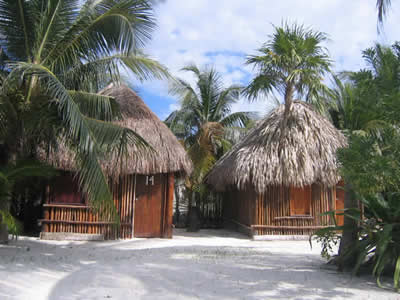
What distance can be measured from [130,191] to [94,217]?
41.5 inches

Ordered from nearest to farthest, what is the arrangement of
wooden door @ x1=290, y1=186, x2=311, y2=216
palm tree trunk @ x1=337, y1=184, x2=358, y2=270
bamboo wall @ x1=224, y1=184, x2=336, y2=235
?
1. palm tree trunk @ x1=337, y1=184, x2=358, y2=270
2. bamboo wall @ x1=224, y1=184, x2=336, y2=235
3. wooden door @ x1=290, y1=186, x2=311, y2=216

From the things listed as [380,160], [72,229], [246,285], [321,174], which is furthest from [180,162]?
[380,160]

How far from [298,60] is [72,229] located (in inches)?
256

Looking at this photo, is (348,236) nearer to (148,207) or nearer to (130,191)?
(148,207)

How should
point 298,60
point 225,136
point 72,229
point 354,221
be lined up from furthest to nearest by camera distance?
point 225,136 < point 72,229 < point 298,60 < point 354,221

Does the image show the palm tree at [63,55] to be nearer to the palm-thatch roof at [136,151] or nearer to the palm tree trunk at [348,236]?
the palm-thatch roof at [136,151]

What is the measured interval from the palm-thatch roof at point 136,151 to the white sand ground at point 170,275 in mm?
2056

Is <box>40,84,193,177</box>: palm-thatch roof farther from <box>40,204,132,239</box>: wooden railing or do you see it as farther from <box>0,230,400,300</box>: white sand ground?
<box>0,230,400,300</box>: white sand ground

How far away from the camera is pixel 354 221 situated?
5.30 m

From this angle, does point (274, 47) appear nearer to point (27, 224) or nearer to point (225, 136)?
point (225, 136)

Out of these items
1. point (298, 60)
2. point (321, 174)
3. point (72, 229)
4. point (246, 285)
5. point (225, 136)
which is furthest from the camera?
point (225, 136)

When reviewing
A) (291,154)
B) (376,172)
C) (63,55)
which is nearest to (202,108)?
(291,154)

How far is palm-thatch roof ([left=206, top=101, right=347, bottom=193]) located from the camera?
9.27 m

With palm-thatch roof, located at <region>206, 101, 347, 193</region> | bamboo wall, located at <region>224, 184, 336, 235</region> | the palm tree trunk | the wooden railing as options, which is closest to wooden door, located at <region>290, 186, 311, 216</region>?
bamboo wall, located at <region>224, 184, 336, 235</region>
